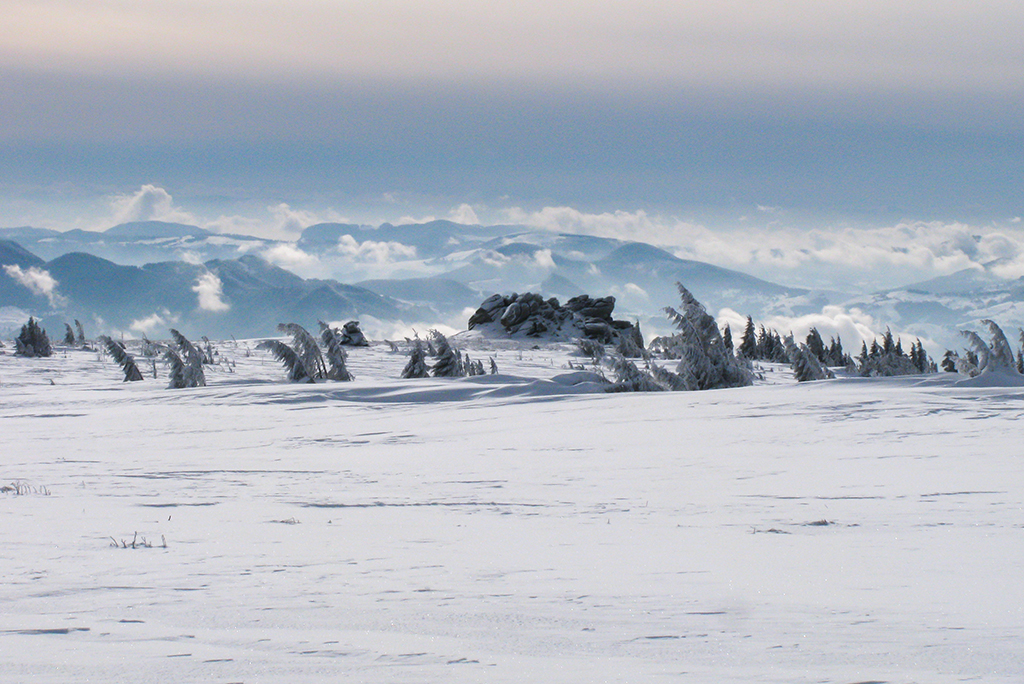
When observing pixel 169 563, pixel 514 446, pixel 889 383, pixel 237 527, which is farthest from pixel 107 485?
pixel 889 383

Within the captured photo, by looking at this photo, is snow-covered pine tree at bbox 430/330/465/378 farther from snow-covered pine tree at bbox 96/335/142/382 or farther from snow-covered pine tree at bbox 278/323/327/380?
snow-covered pine tree at bbox 96/335/142/382

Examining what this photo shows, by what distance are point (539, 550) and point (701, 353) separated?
18.7 m

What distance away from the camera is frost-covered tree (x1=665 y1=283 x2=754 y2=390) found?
23375 mm

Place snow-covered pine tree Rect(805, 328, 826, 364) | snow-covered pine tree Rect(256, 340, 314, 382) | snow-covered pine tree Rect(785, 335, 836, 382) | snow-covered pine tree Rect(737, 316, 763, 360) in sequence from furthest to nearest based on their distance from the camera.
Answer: snow-covered pine tree Rect(805, 328, 826, 364), snow-covered pine tree Rect(737, 316, 763, 360), snow-covered pine tree Rect(785, 335, 836, 382), snow-covered pine tree Rect(256, 340, 314, 382)

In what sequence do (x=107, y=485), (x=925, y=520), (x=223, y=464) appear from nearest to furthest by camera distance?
(x=925, y=520), (x=107, y=485), (x=223, y=464)

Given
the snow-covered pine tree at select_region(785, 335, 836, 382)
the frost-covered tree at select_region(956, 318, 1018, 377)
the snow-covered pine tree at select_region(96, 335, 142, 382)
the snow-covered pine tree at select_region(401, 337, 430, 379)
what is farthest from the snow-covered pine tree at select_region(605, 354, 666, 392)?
the snow-covered pine tree at select_region(96, 335, 142, 382)

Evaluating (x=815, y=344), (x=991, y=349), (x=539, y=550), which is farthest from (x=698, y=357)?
(x=815, y=344)

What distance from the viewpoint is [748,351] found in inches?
2447

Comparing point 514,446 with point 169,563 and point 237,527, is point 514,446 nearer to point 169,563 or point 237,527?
point 237,527

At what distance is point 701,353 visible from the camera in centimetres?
2361

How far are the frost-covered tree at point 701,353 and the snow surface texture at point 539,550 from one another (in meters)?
9.72

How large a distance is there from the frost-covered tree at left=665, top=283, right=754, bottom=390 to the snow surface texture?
9.72 metres

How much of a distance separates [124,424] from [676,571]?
13.4m

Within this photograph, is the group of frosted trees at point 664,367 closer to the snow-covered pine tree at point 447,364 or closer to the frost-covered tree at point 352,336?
the snow-covered pine tree at point 447,364
